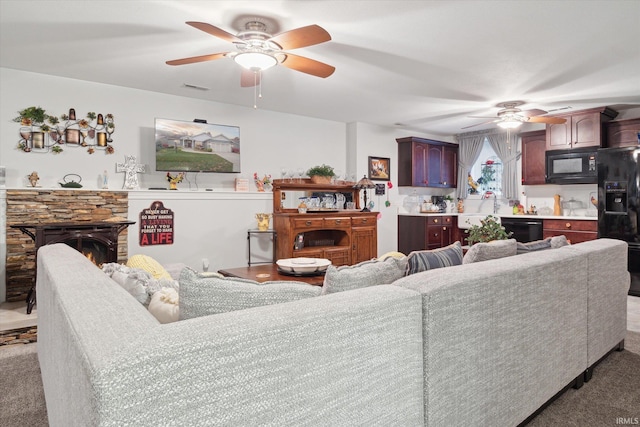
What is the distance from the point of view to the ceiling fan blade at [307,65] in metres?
3.06

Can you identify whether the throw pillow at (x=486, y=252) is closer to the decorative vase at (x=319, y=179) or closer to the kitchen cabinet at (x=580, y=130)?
the decorative vase at (x=319, y=179)

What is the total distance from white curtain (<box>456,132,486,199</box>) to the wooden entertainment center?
2.47m

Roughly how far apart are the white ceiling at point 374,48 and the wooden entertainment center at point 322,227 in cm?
132

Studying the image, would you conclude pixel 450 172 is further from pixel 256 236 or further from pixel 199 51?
pixel 199 51

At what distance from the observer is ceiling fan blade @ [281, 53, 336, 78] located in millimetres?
3057

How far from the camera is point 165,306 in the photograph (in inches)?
60.5

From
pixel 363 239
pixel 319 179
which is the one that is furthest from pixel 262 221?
pixel 363 239

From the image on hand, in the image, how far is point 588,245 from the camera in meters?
2.62

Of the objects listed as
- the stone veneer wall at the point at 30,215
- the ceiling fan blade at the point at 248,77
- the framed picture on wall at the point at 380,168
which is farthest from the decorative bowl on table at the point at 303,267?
the framed picture on wall at the point at 380,168

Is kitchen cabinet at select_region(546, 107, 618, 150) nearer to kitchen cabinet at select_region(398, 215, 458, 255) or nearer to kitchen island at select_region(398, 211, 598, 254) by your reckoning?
kitchen island at select_region(398, 211, 598, 254)

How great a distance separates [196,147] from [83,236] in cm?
172

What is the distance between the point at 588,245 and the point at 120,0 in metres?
3.57

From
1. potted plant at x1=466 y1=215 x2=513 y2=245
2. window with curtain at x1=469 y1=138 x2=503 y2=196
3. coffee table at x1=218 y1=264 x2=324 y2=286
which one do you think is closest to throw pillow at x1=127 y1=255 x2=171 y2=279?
coffee table at x1=218 y1=264 x2=324 y2=286

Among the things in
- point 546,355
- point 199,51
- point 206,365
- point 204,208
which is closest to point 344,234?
point 204,208
